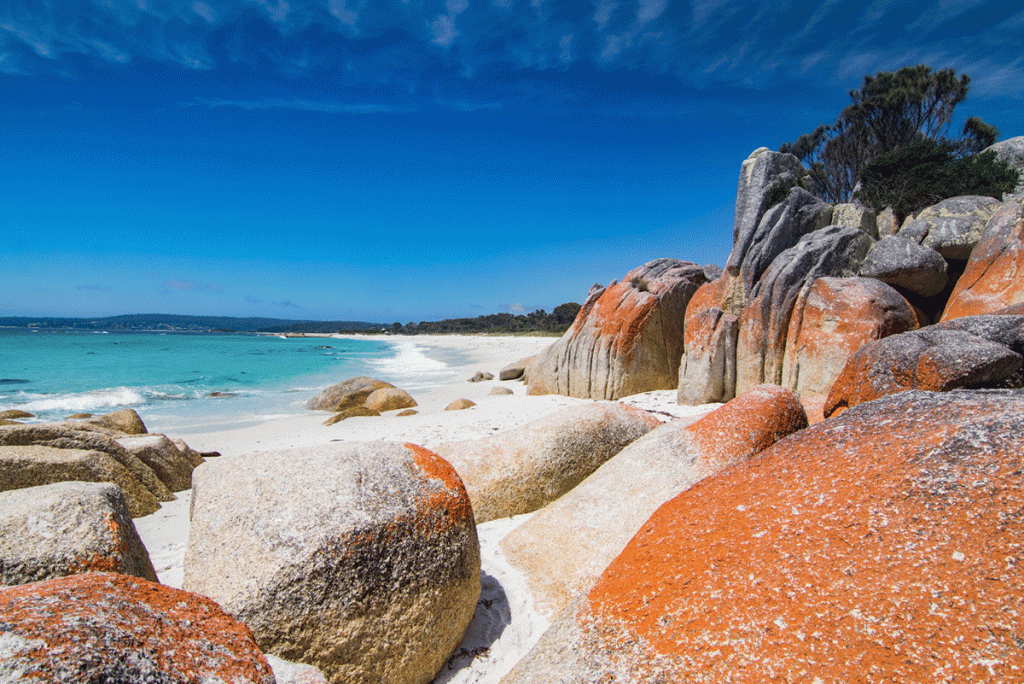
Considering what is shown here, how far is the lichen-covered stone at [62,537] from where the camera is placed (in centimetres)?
255

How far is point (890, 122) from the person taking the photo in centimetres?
2973

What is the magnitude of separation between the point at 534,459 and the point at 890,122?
36728 millimetres

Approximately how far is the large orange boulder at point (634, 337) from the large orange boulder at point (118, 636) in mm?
10230

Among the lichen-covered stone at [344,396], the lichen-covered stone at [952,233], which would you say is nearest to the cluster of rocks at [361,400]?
the lichen-covered stone at [344,396]

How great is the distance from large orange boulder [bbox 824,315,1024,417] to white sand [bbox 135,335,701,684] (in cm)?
337

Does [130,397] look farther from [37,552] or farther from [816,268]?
[816,268]

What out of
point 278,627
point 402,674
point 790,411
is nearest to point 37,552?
point 278,627

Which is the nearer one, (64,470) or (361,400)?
(64,470)

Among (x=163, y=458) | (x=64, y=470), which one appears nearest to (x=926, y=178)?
(x=163, y=458)

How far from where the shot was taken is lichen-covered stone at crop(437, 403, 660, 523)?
195 inches

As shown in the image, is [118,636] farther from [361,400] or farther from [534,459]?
[361,400]

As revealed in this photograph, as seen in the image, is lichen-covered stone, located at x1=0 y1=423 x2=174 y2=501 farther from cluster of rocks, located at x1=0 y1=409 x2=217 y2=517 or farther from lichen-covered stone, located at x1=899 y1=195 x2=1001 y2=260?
lichen-covered stone, located at x1=899 y1=195 x2=1001 y2=260

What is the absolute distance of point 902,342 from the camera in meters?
4.32

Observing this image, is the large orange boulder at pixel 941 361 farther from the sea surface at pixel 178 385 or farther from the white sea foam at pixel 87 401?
the white sea foam at pixel 87 401
